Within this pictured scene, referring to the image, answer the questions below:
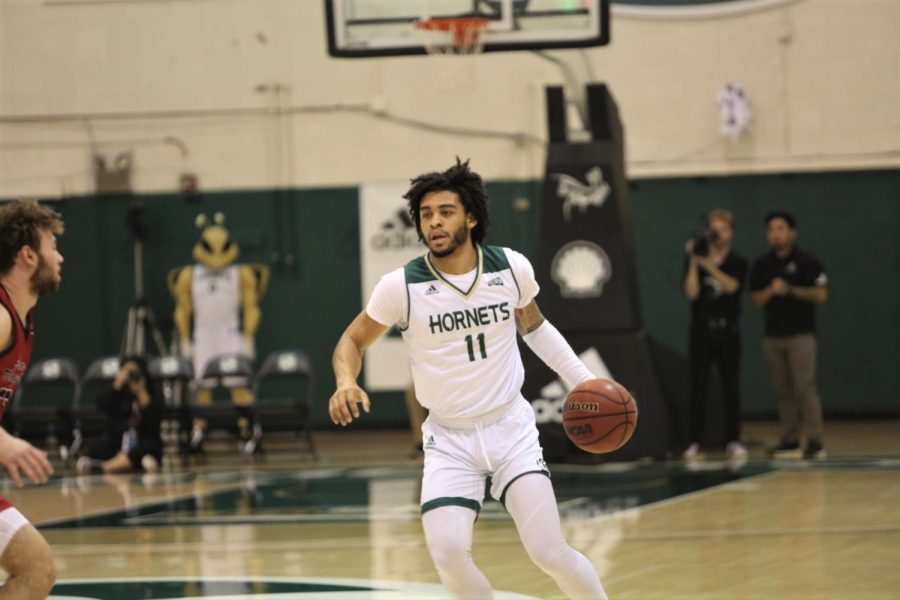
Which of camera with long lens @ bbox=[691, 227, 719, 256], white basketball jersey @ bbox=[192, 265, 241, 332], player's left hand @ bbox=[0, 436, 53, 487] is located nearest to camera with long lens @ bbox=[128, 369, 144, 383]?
white basketball jersey @ bbox=[192, 265, 241, 332]

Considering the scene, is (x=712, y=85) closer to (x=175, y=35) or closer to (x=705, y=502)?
(x=175, y=35)

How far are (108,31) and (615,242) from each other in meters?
8.71

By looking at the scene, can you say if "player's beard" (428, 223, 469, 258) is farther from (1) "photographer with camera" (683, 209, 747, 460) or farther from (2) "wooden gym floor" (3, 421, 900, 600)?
(1) "photographer with camera" (683, 209, 747, 460)

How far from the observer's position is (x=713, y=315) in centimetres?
1474

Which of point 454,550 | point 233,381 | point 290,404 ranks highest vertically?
point 454,550

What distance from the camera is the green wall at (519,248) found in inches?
738

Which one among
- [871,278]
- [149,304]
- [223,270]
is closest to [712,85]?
[871,278]

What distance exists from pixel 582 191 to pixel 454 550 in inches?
358

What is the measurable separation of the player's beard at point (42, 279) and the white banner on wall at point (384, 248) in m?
12.9

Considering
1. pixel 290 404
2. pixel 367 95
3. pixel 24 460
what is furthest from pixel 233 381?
pixel 24 460

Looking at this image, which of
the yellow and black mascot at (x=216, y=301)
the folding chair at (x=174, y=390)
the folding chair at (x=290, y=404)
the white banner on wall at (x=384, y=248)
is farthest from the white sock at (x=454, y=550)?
the white banner on wall at (x=384, y=248)

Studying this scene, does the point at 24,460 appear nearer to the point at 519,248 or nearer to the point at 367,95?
the point at 519,248

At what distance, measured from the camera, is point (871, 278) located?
1877 cm

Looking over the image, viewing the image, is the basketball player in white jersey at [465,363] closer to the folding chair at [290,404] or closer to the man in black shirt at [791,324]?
the man in black shirt at [791,324]
